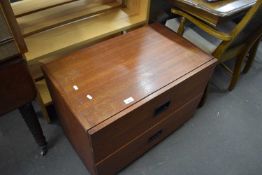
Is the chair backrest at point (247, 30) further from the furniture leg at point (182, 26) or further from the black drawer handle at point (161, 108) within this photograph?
the black drawer handle at point (161, 108)

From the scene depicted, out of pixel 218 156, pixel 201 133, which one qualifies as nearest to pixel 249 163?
pixel 218 156

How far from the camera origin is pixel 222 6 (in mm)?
1073

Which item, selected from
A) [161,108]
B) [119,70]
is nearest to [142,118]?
[161,108]

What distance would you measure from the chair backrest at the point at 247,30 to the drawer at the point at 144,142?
32cm

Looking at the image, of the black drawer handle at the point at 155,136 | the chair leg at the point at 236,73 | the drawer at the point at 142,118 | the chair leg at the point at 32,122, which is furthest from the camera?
the chair leg at the point at 236,73

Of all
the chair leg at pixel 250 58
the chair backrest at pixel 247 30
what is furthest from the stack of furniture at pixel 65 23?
the chair leg at pixel 250 58

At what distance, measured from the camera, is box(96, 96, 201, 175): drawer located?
99 centimetres

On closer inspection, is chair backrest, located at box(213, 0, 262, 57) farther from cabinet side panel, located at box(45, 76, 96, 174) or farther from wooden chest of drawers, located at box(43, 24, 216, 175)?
cabinet side panel, located at box(45, 76, 96, 174)

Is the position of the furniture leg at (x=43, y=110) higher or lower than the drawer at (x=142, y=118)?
lower

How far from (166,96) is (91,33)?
53cm

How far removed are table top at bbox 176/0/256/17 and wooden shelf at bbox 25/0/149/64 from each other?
0.27 meters

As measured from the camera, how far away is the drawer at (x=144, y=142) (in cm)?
99

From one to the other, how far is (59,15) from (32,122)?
597 mm

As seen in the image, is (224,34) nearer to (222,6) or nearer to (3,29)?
(222,6)
